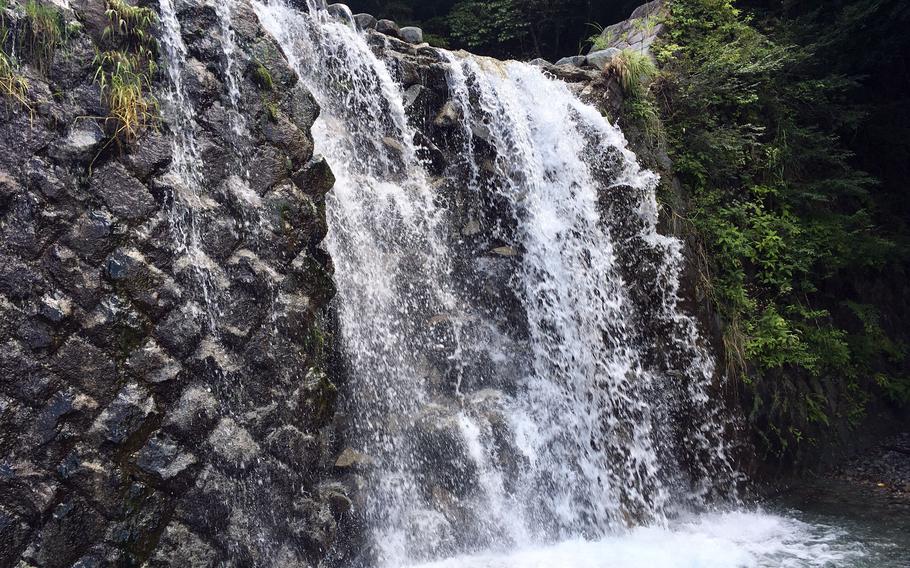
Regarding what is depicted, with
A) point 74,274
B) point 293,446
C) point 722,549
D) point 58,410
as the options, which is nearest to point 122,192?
point 74,274

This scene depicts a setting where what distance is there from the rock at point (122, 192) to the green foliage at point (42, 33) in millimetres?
679

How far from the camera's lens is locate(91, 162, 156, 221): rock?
11.8 feet

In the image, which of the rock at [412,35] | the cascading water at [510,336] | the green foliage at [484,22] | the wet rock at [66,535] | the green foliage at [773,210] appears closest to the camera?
the wet rock at [66,535]

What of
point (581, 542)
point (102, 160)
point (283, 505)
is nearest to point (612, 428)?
point (581, 542)

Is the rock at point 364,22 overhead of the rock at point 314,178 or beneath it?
overhead

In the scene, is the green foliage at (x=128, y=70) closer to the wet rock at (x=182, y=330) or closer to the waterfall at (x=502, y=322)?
the wet rock at (x=182, y=330)

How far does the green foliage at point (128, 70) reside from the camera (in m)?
3.72

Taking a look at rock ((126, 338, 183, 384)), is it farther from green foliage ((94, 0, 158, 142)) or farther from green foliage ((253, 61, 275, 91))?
green foliage ((253, 61, 275, 91))

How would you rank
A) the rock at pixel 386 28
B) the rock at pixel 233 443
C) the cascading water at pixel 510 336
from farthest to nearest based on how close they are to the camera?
the rock at pixel 386 28
the cascading water at pixel 510 336
the rock at pixel 233 443

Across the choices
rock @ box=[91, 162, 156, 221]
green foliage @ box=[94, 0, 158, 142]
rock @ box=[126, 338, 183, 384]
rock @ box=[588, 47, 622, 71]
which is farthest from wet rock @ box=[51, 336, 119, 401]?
rock @ box=[588, 47, 622, 71]

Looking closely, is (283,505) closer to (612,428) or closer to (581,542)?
(581,542)

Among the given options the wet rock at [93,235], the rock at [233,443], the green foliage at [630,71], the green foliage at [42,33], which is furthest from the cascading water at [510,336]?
the green foliage at [42,33]

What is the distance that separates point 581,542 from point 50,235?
4.32 meters

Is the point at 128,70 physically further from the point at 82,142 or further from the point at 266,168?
the point at 266,168
